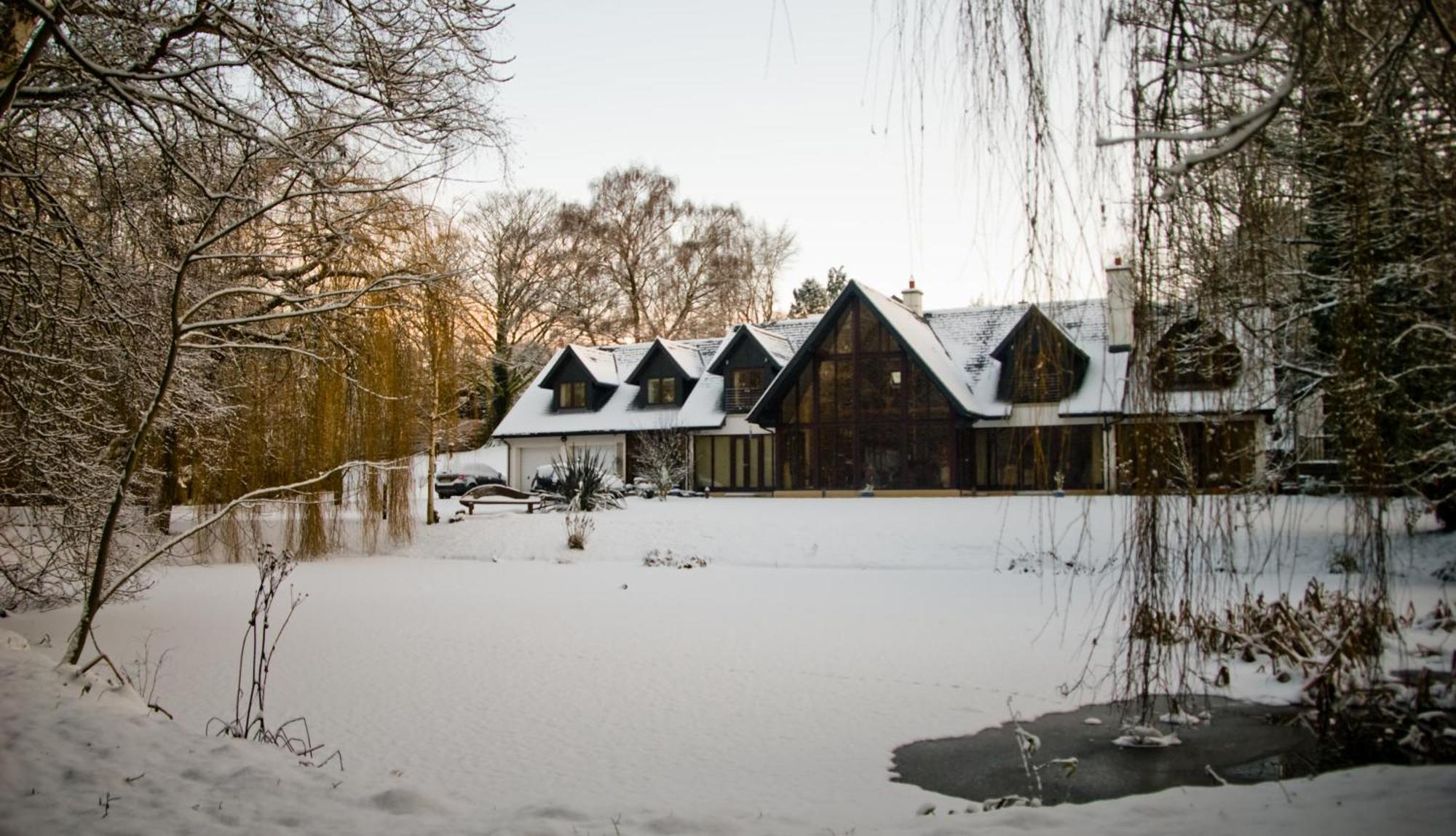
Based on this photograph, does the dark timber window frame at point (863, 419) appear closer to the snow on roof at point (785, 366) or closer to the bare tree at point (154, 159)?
the snow on roof at point (785, 366)

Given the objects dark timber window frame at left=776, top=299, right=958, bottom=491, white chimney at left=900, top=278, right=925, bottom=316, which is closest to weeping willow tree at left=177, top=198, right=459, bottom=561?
dark timber window frame at left=776, top=299, right=958, bottom=491

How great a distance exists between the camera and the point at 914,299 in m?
30.3

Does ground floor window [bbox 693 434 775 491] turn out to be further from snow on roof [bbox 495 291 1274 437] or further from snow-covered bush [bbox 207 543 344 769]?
snow-covered bush [bbox 207 543 344 769]

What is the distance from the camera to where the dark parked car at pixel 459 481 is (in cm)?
3272

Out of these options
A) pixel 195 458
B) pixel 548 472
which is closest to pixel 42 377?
pixel 195 458

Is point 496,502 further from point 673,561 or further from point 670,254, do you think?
point 670,254

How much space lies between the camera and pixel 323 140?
6320 millimetres

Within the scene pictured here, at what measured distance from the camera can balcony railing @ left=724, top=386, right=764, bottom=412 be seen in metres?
29.1

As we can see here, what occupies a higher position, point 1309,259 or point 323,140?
point 323,140

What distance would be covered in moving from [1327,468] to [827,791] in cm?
588

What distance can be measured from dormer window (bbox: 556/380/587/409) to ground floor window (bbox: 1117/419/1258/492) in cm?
2912

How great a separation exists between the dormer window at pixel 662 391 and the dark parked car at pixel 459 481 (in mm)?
5741

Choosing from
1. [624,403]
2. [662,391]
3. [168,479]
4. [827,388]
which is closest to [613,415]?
[624,403]

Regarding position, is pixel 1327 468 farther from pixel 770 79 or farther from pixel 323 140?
pixel 323 140
